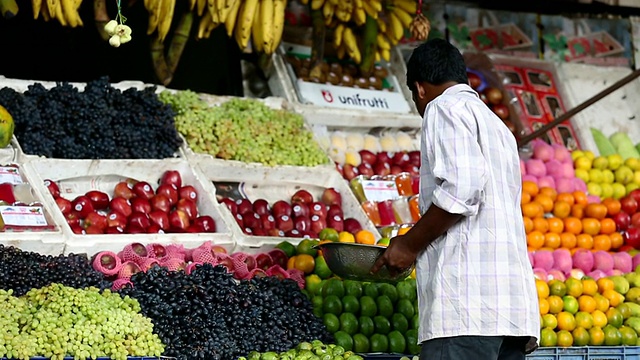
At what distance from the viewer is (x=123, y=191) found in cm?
490

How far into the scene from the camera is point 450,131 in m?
3.02

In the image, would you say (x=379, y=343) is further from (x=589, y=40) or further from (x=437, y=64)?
(x=589, y=40)

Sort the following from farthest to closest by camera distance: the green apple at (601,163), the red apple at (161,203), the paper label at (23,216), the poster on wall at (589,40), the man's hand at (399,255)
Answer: the poster on wall at (589,40) → the green apple at (601,163) → the red apple at (161,203) → the paper label at (23,216) → the man's hand at (399,255)

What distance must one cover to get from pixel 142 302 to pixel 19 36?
302 cm

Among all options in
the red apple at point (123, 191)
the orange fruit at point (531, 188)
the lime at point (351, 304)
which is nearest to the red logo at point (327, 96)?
the orange fruit at point (531, 188)

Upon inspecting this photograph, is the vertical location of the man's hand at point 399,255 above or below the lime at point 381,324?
above

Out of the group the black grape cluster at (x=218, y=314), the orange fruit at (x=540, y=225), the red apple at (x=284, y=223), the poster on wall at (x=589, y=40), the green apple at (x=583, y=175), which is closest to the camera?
the black grape cluster at (x=218, y=314)

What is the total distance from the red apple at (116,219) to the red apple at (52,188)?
0.25 meters

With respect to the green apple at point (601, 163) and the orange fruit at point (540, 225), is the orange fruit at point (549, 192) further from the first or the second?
the green apple at point (601, 163)

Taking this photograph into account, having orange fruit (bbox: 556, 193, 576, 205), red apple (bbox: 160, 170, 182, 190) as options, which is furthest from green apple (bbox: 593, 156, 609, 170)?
red apple (bbox: 160, 170, 182, 190)

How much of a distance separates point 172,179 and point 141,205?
0.82 feet

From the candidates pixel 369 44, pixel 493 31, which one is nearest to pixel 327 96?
pixel 369 44

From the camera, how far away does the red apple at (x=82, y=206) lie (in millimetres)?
A: 4691

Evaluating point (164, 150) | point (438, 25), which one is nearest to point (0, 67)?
point (164, 150)
